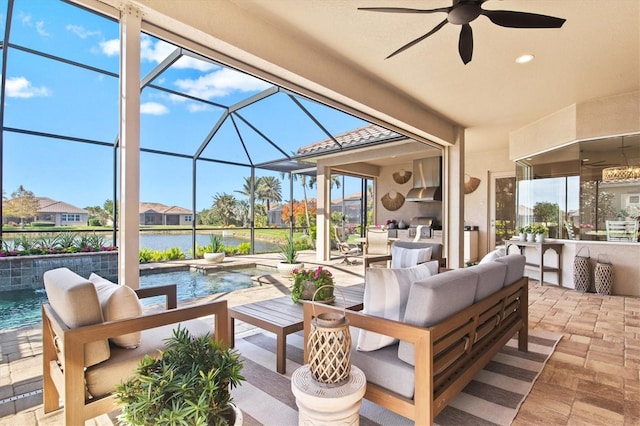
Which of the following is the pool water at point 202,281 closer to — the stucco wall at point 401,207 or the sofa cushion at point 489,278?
the sofa cushion at point 489,278

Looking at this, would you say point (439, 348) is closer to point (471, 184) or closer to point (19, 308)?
point (19, 308)

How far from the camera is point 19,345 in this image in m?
2.75

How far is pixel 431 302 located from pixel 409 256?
2.86 meters

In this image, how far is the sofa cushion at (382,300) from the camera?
1783 mm

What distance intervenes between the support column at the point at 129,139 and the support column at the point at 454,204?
17.1 ft

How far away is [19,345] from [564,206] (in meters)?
7.42

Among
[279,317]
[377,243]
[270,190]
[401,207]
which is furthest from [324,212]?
[279,317]

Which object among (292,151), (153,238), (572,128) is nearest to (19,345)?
(153,238)

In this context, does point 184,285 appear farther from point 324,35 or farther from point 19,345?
point 324,35

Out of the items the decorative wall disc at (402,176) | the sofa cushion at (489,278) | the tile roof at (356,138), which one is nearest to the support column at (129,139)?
the sofa cushion at (489,278)

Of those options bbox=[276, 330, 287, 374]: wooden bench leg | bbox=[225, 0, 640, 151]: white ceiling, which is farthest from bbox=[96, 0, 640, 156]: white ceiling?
bbox=[276, 330, 287, 374]: wooden bench leg

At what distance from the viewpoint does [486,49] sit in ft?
10.8

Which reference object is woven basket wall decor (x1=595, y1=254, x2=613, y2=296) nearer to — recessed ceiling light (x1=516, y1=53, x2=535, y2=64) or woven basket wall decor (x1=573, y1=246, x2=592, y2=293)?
woven basket wall decor (x1=573, y1=246, x2=592, y2=293)

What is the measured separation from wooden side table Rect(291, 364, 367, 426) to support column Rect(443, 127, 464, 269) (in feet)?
16.0
